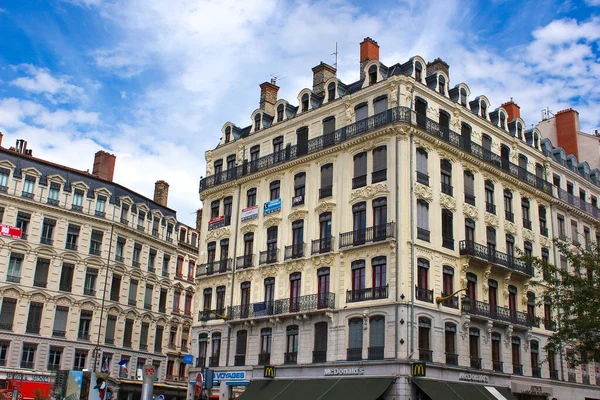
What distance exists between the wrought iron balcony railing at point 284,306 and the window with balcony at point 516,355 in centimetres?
1032

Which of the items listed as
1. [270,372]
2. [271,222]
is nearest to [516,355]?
[270,372]

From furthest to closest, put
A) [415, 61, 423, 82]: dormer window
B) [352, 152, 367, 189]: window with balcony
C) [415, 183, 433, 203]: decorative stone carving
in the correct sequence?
[415, 61, 423, 82]: dormer window
[352, 152, 367, 189]: window with balcony
[415, 183, 433, 203]: decorative stone carving

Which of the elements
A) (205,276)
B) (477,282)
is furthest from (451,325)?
(205,276)

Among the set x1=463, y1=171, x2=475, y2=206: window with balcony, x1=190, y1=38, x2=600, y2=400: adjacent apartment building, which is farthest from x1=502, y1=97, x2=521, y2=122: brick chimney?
x1=463, y1=171, x2=475, y2=206: window with balcony

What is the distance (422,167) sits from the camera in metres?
33.4

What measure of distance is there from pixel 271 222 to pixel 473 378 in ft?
44.9

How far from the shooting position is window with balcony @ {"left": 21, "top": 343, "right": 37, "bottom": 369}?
4494cm

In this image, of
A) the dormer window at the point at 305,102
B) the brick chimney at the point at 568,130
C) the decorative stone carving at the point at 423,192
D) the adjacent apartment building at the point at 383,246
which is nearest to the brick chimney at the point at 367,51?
the adjacent apartment building at the point at 383,246

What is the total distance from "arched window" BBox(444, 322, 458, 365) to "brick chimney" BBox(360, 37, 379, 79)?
15.7m

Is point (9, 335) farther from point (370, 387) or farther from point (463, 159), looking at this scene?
point (463, 159)

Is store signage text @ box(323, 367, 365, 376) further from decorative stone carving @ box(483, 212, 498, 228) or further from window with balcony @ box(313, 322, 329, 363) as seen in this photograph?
decorative stone carving @ box(483, 212, 498, 228)

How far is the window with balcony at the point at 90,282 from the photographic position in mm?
49250

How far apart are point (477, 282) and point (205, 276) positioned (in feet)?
54.1

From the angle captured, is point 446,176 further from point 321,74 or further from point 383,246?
point 321,74
